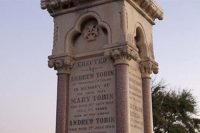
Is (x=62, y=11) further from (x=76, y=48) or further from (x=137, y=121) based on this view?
(x=137, y=121)

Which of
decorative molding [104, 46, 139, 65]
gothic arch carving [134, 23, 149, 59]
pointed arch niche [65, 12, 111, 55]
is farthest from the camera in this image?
gothic arch carving [134, 23, 149, 59]

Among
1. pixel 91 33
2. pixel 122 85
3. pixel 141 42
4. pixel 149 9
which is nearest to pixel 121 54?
pixel 122 85

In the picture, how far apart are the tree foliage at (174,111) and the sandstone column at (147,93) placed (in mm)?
21190

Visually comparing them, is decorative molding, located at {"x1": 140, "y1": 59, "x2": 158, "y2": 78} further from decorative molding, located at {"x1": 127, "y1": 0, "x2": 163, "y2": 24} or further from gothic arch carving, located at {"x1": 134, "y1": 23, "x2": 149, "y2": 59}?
decorative molding, located at {"x1": 127, "y1": 0, "x2": 163, "y2": 24}

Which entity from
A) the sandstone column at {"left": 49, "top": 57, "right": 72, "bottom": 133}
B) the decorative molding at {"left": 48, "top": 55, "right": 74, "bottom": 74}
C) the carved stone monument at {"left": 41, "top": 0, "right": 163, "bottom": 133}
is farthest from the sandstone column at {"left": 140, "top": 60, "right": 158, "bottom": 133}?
the sandstone column at {"left": 49, "top": 57, "right": 72, "bottom": 133}

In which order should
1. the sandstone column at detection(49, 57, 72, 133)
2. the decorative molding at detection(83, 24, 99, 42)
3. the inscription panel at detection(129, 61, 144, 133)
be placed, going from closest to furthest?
the inscription panel at detection(129, 61, 144, 133) < the sandstone column at detection(49, 57, 72, 133) < the decorative molding at detection(83, 24, 99, 42)

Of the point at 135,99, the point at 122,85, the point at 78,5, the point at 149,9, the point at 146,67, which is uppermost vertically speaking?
the point at 149,9

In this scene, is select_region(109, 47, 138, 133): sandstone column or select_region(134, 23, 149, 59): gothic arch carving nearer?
select_region(109, 47, 138, 133): sandstone column

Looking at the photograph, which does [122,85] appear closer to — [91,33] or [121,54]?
[121,54]

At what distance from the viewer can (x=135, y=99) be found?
14.1 metres

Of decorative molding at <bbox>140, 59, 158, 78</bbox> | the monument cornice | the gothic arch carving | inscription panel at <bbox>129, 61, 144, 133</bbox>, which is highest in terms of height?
the monument cornice

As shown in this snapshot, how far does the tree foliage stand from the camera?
36.4 m

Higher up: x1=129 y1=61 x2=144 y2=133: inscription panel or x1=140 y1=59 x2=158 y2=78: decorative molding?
x1=140 y1=59 x2=158 y2=78: decorative molding

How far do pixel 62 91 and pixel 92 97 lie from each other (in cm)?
135
